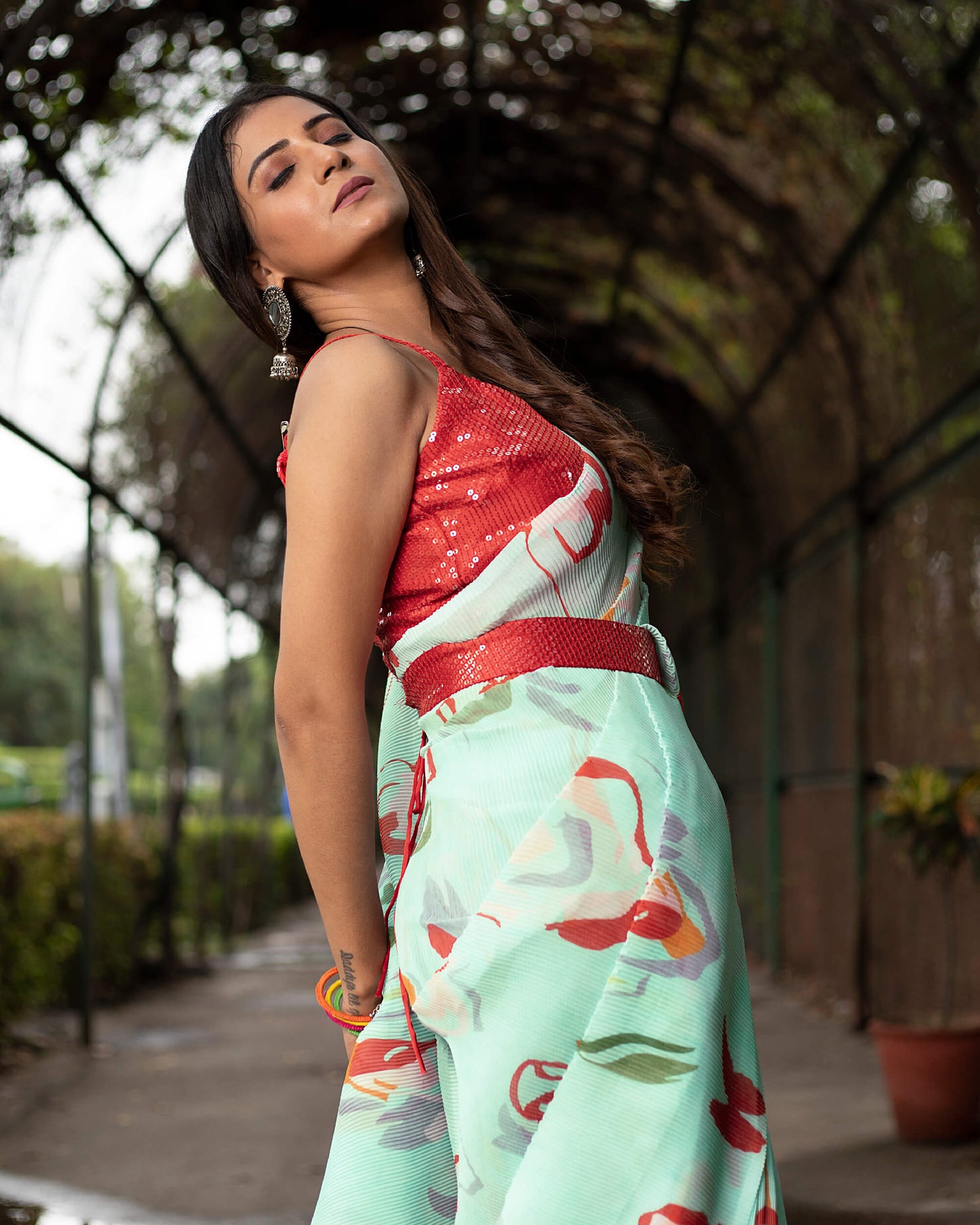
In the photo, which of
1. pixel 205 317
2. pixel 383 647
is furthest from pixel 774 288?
pixel 383 647

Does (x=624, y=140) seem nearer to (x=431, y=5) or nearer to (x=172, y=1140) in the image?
(x=431, y=5)

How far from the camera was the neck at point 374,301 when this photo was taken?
56.7 inches

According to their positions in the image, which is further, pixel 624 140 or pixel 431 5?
pixel 624 140

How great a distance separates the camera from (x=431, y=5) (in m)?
6.50

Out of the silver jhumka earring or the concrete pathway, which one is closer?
the silver jhumka earring

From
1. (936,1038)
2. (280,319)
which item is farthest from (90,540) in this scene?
(280,319)

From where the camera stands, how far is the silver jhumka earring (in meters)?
A: 1.47

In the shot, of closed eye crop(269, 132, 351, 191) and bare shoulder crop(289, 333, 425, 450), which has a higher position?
closed eye crop(269, 132, 351, 191)

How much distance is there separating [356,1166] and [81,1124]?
4587 millimetres

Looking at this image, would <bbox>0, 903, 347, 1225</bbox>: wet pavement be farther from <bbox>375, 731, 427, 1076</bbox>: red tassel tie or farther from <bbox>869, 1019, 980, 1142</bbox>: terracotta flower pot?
<bbox>375, 731, 427, 1076</bbox>: red tassel tie

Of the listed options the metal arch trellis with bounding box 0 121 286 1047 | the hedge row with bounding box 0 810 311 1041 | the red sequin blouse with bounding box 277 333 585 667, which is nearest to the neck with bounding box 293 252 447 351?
the red sequin blouse with bounding box 277 333 585 667

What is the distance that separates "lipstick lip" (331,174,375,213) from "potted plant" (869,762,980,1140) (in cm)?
372

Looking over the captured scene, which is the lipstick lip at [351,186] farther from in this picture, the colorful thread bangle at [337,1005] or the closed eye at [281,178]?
the colorful thread bangle at [337,1005]

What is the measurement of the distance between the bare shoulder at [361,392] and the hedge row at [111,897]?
18.9ft
